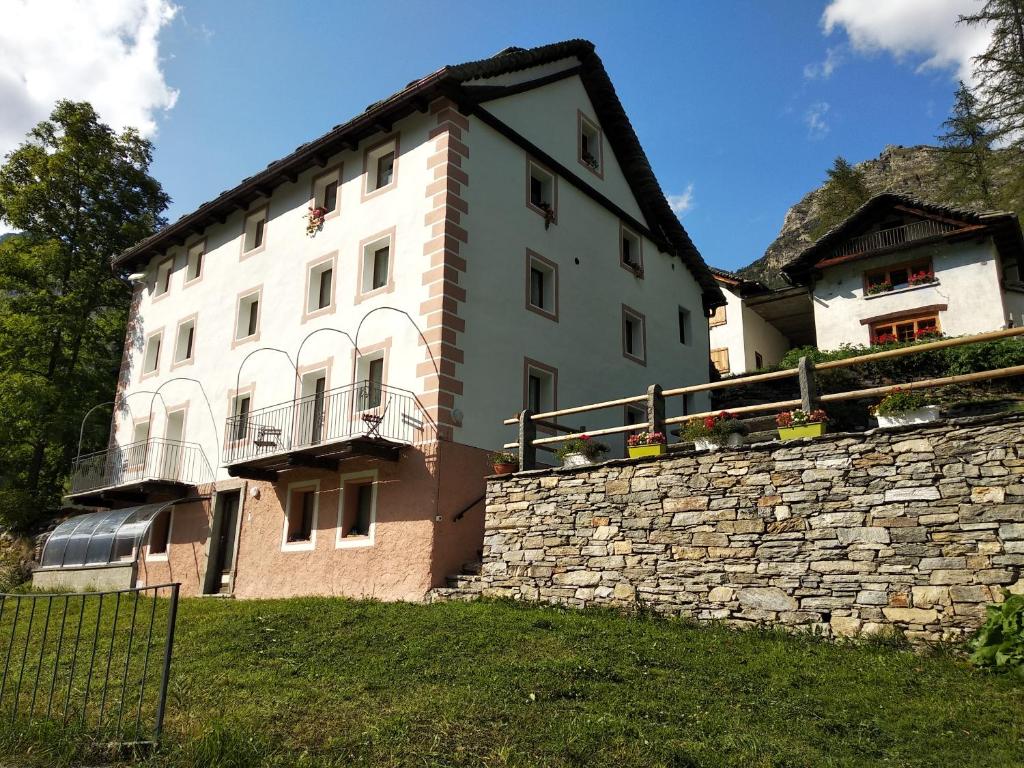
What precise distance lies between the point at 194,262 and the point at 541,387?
11.4 meters

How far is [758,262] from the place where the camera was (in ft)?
239

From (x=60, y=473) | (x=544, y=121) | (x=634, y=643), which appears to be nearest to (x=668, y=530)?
(x=634, y=643)

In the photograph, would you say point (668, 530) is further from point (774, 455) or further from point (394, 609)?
point (394, 609)

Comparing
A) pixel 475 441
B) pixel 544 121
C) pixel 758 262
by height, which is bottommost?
pixel 475 441

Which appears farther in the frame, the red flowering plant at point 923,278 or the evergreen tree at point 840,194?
the evergreen tree at point 840,194

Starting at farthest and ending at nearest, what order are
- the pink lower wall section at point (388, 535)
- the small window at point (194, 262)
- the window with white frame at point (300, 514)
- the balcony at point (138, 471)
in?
1. the small window at point (194, 262)
2. the balcony at point (138, 471)
3. the window with white frame at point (300, 514)
4. the pink lower wall section at point (388, 535)

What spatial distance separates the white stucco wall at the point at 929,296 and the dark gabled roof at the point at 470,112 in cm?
582

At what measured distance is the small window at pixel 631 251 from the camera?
19.6m

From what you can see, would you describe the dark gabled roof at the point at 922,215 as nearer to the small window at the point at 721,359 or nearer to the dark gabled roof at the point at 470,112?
the small window at the point at 721,359

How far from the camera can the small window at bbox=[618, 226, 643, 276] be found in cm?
1964

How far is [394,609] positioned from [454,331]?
5.14 meters

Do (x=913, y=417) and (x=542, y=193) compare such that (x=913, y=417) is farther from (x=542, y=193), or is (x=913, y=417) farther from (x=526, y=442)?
(x=542, y=193)

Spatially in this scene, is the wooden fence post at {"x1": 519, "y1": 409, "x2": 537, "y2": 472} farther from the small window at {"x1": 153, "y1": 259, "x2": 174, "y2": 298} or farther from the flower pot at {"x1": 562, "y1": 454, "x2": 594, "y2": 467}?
the small window at {"x1": 153, "y1": 259, "x2": 174, "y2": 298}

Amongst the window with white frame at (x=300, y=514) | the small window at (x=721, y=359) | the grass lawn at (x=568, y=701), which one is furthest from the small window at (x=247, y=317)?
the small window at (x=721, y=359)
